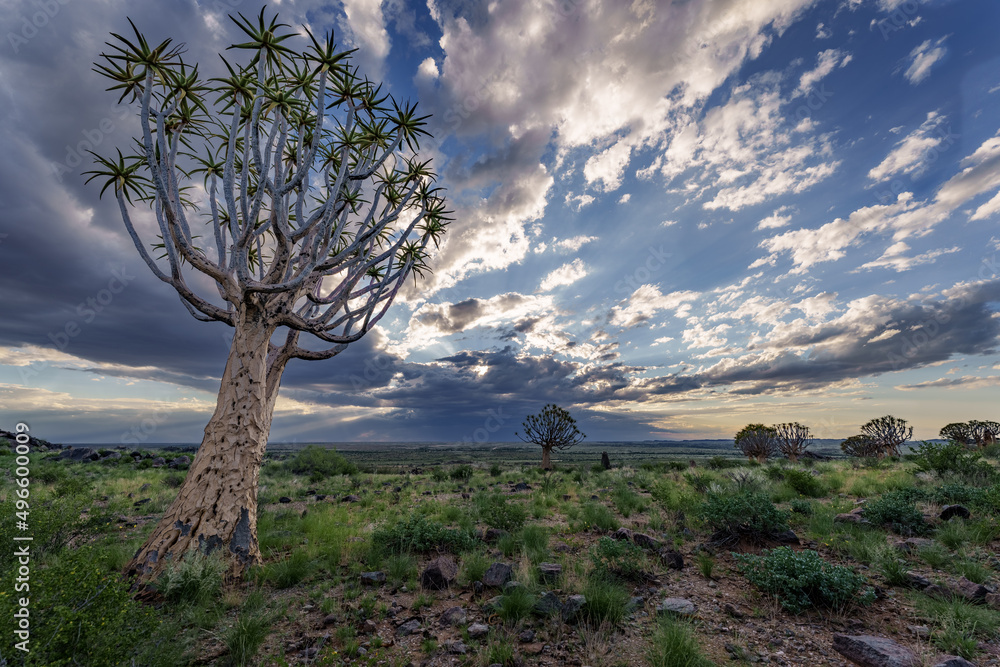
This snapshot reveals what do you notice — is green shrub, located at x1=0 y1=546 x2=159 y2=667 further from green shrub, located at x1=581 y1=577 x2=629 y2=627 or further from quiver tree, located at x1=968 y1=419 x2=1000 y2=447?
quiver tree, located at x1=968 y1=419 x2=1000 y2=447

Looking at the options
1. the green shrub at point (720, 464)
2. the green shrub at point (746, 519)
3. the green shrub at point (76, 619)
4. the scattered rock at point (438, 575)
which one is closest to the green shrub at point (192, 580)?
the green shrub at point (76, 619)

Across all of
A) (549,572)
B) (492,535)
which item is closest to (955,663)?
(549,572)

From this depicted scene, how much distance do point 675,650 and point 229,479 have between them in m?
7.17

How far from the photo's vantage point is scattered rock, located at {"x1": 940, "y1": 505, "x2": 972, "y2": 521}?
24.2 ft

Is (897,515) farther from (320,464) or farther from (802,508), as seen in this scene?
(320,464)

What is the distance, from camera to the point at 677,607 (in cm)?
495

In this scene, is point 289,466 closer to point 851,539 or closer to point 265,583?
point 265,583

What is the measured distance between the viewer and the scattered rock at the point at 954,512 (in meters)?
7.36

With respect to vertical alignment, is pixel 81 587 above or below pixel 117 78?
below

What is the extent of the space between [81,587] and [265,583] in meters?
3.36

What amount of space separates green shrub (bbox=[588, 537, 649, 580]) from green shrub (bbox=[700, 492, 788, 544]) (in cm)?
202

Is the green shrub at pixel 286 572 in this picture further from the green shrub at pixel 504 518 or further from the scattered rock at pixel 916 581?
the scattered rock at pixel 916 581

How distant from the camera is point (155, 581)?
5453 millimetres

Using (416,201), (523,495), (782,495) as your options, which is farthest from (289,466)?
(782,495)
